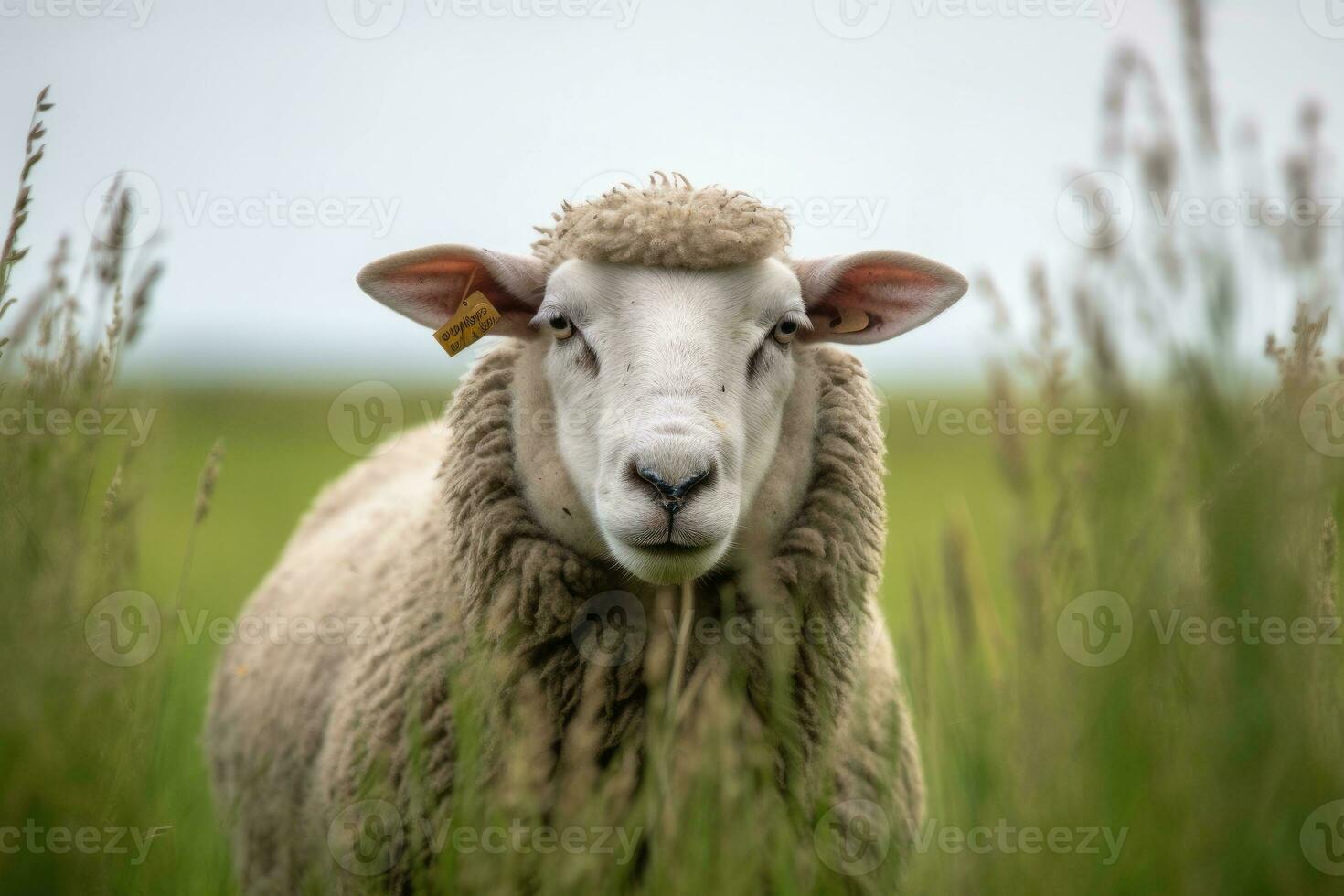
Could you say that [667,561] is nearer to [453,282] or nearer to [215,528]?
[453,282]

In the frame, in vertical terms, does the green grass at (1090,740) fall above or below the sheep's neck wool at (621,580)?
below

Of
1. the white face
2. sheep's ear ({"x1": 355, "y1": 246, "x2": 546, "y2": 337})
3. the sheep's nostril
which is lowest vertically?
the sheep's nostril

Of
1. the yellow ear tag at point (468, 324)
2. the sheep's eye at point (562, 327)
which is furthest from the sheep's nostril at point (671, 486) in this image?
the yellow ear tag at point (468, 324)

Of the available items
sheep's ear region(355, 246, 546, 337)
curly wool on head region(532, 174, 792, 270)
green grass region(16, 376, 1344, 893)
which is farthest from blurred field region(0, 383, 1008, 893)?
curly wool on head region(532, 174, 792, 270)

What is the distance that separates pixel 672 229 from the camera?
121 inches

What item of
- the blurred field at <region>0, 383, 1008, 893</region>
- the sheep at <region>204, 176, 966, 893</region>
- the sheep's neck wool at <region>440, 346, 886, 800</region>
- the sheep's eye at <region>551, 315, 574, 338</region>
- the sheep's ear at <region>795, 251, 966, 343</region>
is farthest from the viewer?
the sheep's ear at <region>795, 251, 966, 343</region>

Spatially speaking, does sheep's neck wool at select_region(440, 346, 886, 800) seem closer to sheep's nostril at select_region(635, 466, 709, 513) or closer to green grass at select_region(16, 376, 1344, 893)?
sheep's nostril at select_region(635, 466, 709, 513)

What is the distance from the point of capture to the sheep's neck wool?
9.69ft

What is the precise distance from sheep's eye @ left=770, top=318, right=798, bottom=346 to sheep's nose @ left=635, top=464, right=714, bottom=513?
2.44 feet

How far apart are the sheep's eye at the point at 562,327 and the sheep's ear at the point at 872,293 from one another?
0.77 metres

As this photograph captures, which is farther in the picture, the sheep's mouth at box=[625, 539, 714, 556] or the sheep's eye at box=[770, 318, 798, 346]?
the sheep's eye at box=[770, 318, 798, 346]

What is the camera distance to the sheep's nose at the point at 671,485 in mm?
2533

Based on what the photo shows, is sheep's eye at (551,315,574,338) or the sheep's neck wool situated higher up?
sheep's eye at (551,315,574,338)

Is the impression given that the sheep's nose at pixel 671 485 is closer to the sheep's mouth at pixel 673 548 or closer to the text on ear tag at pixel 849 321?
the sheep's mouth at pixel 673 548
